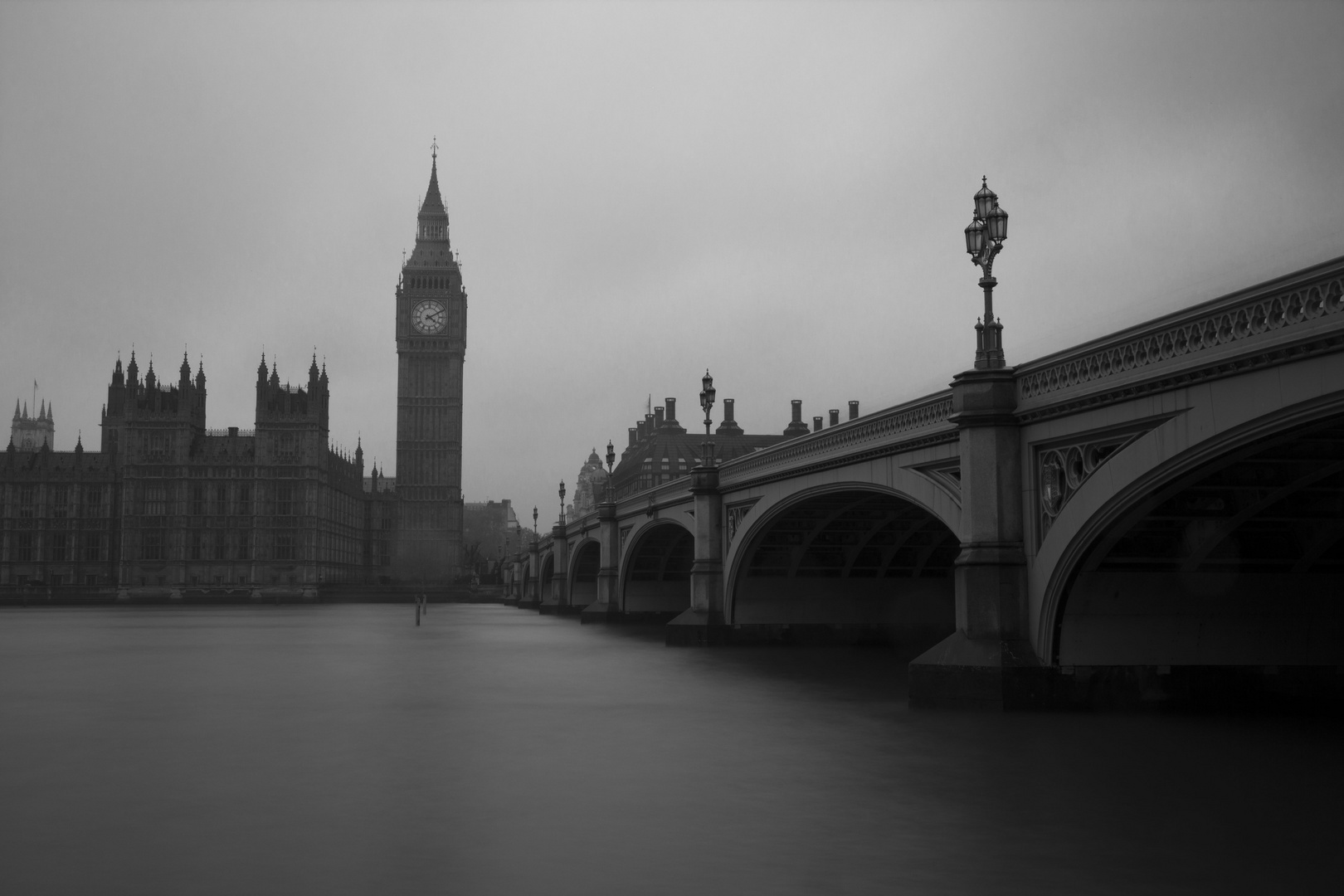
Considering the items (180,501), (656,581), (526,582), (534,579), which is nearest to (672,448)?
(526,582)

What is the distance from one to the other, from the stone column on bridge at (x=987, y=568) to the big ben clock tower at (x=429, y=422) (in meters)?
135

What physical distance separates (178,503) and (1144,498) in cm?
12703

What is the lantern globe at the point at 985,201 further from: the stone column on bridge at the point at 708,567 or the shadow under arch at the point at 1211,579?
the stone column on bridge at the point at 708,567

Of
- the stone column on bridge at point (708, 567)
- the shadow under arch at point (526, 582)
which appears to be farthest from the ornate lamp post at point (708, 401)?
the shadow under arch at point (526, 582)

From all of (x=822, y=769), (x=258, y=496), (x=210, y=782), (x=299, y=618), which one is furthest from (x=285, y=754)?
(x=258, y=496)

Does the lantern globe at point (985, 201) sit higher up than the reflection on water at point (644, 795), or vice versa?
the lantern globe at point (985, 201)

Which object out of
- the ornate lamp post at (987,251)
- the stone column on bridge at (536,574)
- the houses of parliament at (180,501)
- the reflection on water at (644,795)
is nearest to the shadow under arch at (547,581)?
the stone column on bridge at (536,574)

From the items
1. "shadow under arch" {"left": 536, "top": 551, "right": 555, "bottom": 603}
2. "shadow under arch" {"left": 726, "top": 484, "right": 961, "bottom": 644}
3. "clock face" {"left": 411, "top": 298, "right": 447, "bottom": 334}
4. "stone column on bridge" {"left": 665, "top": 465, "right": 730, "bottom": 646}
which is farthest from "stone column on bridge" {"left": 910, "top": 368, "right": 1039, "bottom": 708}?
"clock face" {"left": 411, "top": 298, "right": 447, "bottom": 334}

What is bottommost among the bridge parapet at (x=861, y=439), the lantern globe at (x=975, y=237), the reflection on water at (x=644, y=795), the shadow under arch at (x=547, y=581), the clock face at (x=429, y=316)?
the reflection on water at (x=644, y=795)

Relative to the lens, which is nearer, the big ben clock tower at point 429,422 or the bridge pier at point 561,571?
the bridge pier at point 561,571

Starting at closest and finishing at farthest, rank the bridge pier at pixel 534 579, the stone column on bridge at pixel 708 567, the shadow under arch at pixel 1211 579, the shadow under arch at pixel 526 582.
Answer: the shadow under arch at pixel 1211 579
the stone column on bridge at pixel 708 567
the bridge pier at pixel 534 579
the shadow under arch at pixel 526 582

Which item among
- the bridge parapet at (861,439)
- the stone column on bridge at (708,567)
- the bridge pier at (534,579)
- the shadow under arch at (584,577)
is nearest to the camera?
the bridge parapet at (861,439)

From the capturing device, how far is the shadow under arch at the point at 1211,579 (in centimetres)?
1759

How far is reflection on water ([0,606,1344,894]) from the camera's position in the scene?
32.7 feet
